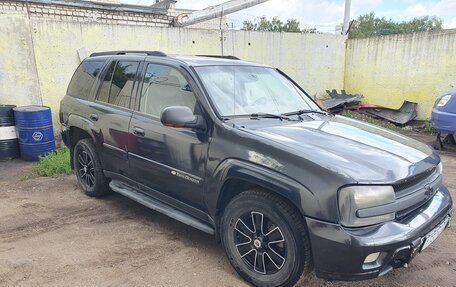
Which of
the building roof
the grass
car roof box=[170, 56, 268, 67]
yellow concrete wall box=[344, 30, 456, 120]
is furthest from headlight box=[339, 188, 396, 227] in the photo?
the building roof

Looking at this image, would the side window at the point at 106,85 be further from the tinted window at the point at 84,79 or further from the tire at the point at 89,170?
the tire at the point at 89,170

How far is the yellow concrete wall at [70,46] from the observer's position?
7.11 meters

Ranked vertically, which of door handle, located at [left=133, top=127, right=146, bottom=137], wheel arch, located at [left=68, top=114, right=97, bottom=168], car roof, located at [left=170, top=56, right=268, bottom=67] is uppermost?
car roof, located at [left=170, top=56, right=268, bottom=67]

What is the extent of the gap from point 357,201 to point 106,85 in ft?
10.6

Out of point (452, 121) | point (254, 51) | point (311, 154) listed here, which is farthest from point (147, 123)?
point (254, 51)

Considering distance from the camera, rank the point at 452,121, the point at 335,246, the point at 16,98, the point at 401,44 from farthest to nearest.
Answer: the point at 401,44
the point at 16,98
the point at 452,121
the point at 335,246

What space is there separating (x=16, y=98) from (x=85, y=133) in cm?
349

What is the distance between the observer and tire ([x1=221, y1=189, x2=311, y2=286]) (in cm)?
256

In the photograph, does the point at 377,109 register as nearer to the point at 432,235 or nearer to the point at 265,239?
the point at 432,235

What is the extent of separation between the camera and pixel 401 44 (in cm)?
1025

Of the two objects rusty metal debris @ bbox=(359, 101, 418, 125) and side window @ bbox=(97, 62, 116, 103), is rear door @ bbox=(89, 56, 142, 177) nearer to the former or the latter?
side window @ bbox=(97, 62, 116, 103)

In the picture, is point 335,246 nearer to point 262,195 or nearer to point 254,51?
point 262,195

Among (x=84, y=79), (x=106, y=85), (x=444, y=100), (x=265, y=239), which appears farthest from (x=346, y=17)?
(x=265, y=239)

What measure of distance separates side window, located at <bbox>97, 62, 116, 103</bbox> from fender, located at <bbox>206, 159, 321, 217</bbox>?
201 centimetres
